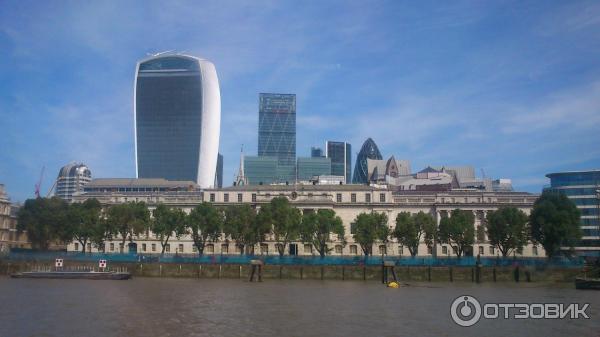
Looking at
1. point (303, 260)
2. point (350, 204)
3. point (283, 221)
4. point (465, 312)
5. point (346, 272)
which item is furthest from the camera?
point (350, 204)

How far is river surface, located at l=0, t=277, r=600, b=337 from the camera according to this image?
48.3 m

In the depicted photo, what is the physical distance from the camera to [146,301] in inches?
2650

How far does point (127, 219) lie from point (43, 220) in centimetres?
3060

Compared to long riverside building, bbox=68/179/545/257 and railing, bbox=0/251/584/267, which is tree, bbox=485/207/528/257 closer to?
railing, bbox=0/251/584/267

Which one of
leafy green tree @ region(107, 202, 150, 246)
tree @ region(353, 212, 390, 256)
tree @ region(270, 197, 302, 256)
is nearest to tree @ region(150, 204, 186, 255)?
leafy green tree @ region(107, 202, 150, 246)

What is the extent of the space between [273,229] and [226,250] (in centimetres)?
3307

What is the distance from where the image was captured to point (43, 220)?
15350 cm

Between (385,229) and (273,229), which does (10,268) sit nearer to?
(273,229)

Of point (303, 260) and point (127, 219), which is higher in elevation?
point (127, 219)

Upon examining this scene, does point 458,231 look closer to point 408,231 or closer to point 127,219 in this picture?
point 408,231

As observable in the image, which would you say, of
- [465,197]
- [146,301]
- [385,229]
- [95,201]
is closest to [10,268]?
[95,201]

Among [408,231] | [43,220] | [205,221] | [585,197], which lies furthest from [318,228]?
[585,197]

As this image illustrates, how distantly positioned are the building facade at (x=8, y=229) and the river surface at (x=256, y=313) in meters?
98.1

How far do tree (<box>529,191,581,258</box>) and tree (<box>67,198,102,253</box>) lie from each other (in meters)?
98.2
